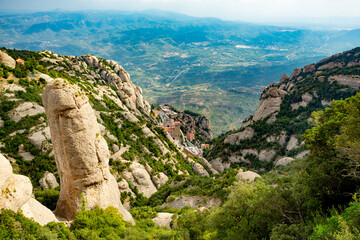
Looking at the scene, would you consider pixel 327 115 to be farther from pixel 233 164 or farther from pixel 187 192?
pixel 233 164

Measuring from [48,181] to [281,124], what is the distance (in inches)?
2250

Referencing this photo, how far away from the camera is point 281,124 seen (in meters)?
61.7

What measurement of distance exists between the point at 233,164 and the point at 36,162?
47415 mm

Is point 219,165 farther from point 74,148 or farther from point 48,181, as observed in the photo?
point 74,148

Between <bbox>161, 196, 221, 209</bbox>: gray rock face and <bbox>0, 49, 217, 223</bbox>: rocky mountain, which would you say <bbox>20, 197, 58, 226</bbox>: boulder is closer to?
<bbox>0, 49, 217, 223</bbox>: rocky mountain

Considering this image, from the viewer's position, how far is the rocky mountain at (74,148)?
1881 centimetres

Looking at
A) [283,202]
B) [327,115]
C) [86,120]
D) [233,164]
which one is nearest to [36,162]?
[86,120]

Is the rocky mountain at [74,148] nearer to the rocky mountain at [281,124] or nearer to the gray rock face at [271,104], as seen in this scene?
the rocky mountain at [281,124]

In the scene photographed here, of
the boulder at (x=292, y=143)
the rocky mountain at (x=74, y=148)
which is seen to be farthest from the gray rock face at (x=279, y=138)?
the rocky mountain at (x=74, y=148)

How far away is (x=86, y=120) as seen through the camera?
772 inches

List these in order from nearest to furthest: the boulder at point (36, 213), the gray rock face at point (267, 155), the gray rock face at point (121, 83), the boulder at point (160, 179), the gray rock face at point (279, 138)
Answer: the boulder at point (36, 213) < the boulder at point (160, 179) < the gray rock face at point (267, 155) < the gray rock face at point (279, 138) < the gray rock face at point (121, 83)

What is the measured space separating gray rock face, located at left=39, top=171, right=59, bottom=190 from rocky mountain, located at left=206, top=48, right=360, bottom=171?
134 ft

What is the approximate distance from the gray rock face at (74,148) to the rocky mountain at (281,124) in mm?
43027

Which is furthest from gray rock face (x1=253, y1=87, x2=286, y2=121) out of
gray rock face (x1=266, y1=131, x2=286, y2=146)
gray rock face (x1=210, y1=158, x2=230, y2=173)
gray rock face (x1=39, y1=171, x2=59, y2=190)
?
gray rock face (x1=39, y1=171, x2=59, y2=190)
